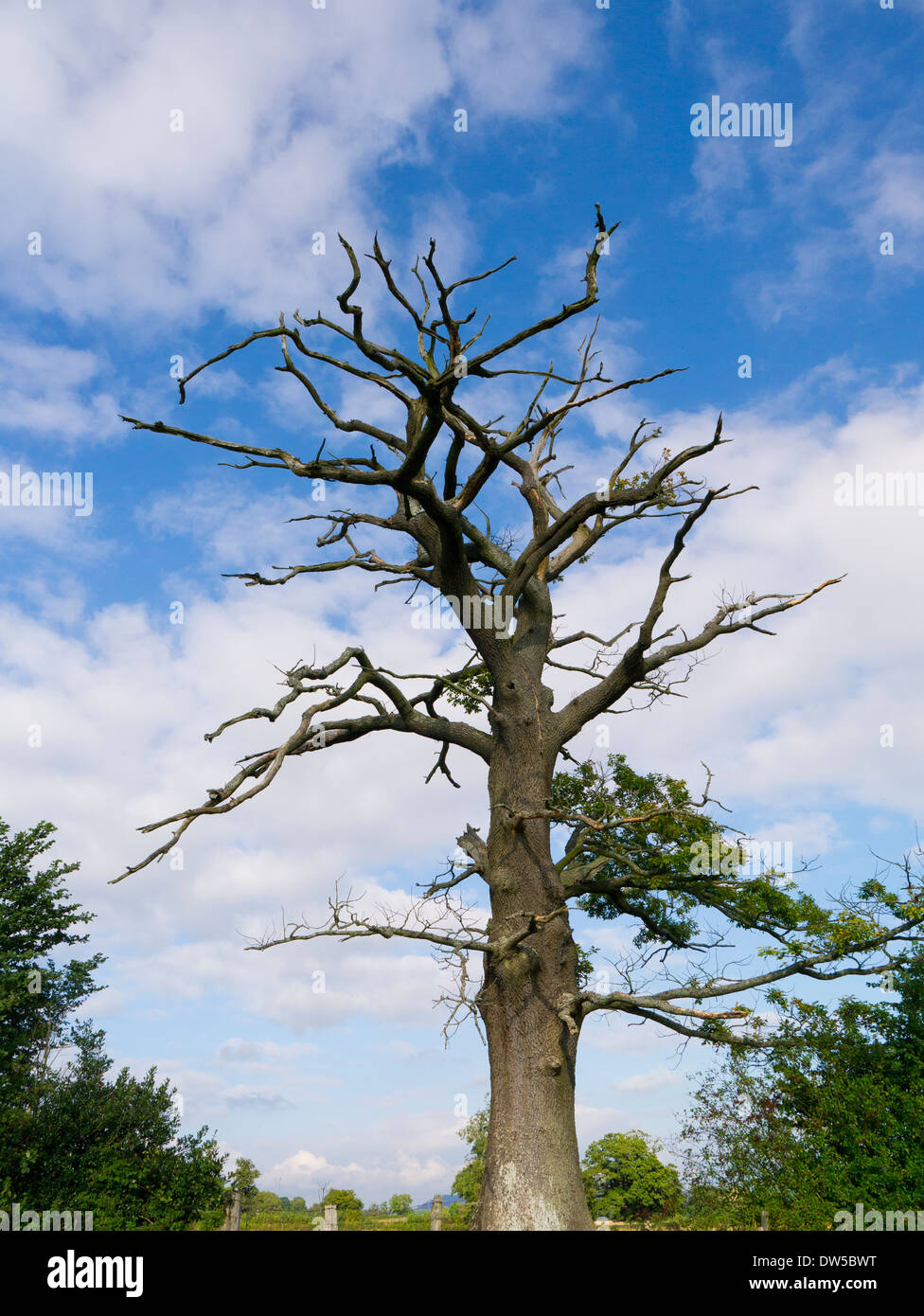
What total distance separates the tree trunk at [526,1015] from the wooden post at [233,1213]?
8119 mm

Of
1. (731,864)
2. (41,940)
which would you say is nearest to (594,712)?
(731,864)

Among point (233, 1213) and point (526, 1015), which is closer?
point (526, 1015)

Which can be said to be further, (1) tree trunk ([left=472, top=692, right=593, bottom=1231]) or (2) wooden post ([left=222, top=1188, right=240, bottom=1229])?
(2) wooden post ([left=222, top=1188, right=240, bottom=1229])

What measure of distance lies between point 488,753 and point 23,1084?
1341cm

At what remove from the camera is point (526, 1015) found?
9.26m

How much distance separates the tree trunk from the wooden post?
26.6ft

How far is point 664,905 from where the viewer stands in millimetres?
13078

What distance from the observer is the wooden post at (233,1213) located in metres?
14.8

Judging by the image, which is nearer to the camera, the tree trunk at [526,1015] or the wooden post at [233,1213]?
the tree trunk at [526,1015]

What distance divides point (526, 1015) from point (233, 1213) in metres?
8.98

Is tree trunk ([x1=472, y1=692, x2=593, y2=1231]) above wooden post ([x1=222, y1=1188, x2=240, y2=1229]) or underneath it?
above

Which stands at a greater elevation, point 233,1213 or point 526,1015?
point 526,1015

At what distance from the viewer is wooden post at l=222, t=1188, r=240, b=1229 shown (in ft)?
48.4
